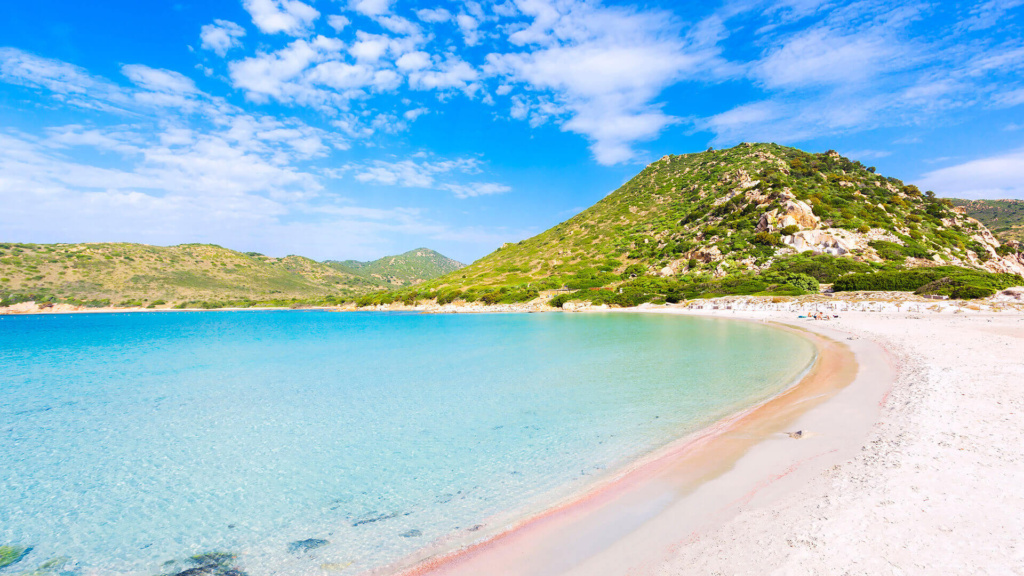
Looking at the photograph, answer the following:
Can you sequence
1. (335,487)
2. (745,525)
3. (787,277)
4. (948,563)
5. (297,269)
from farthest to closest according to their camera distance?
1. (297,269)
2. (787,277)
3. (335,487)
4. (745,525)
5. (948,563)

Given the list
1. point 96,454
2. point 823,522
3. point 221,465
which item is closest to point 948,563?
point 823,522

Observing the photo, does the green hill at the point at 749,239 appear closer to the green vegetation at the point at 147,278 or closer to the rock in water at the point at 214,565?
the rock in water at the point at 214,565

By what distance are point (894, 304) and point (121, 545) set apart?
46.6 metres

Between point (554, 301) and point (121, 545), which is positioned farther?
point (554, 301)

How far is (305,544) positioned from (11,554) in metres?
3.71

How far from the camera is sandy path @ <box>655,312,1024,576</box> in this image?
157 inches

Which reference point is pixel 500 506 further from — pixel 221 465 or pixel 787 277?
pixel 787 277

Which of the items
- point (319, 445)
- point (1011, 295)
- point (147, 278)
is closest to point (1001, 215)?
point (1011, 295)

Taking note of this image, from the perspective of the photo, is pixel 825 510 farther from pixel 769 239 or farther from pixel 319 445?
pixel 769 239

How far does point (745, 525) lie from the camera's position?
498 cm

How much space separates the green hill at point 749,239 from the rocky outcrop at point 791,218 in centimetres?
18

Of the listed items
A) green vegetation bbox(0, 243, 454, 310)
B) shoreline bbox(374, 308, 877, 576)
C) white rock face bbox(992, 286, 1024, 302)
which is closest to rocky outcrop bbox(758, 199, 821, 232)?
white rock face bbox(992, 286, 1024, 302)

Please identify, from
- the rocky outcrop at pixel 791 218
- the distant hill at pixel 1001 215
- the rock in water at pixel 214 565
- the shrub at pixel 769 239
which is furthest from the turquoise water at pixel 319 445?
the distant hill at pixel 1001 215

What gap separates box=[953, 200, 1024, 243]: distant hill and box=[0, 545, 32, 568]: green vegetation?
13656cm
